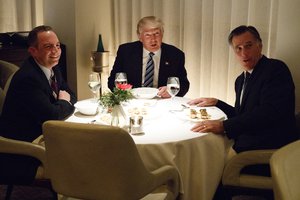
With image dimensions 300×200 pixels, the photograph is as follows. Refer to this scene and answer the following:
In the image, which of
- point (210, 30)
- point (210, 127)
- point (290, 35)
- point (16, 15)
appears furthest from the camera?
point (16, 15)

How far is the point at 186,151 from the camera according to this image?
7.43 feet

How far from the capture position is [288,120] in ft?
8.57

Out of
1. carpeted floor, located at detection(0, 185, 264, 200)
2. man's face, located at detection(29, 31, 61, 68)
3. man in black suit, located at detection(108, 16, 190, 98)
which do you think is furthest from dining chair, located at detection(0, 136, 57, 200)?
man in black suit, located at detection(108, 16, 190, 98)

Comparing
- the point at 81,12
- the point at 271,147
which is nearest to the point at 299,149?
the point at 271,147

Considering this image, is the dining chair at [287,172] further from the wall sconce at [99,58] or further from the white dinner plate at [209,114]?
the wall sconce at [99,58]

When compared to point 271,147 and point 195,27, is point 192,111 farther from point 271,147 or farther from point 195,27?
point 195,27

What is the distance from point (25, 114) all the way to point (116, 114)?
1.80 ft

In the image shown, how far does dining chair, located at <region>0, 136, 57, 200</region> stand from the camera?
7.82ft

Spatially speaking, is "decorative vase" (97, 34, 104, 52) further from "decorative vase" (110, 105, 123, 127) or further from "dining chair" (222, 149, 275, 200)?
"dining chair" (222, 149, 275, 200)

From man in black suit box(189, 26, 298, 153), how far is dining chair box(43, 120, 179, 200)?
57cm

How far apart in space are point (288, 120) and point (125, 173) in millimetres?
1177

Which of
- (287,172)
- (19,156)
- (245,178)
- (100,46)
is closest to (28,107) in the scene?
(19,156)

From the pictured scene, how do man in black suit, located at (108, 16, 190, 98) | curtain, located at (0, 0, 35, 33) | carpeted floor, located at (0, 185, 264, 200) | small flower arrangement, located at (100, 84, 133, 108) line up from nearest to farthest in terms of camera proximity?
small flower arrangement, located at (100, 84, 133, 108) → carpeted floor, located at (0, 185, 264, 200) → man in black suit, located at (108, 16, 190, 98) → curtain, located at (0, 0, 35, 33)

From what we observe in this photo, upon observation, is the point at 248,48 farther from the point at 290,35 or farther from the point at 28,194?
the point at 28,194
